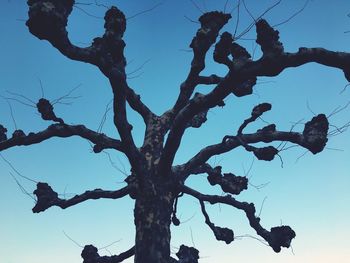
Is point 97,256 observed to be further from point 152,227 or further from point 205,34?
point 205,34

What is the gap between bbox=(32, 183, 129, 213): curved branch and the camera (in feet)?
23.9

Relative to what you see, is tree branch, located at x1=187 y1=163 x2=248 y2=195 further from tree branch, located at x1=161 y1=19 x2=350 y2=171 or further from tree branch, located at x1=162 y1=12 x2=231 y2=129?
tree branch, located at x1=162 y1=12 x2=231 y2=129

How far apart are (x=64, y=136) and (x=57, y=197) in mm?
1579

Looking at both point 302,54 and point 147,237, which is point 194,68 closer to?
point 302,54

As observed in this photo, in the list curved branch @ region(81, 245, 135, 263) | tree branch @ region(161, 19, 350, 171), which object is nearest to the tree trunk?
curved branch @ region(81, 245, 135, 263)

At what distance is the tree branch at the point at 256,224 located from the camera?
7.07 metres

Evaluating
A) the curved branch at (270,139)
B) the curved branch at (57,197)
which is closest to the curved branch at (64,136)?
the curved branch at (57,197)

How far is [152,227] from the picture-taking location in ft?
19.8

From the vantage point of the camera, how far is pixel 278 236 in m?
7.12

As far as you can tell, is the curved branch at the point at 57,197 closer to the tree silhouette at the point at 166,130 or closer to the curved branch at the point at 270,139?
the tree silhouette at the point at 166,130

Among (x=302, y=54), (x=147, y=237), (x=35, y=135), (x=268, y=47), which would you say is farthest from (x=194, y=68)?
(x=35, y=135)

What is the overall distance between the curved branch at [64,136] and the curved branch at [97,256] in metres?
2.23

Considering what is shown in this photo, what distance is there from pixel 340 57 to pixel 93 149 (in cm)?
490

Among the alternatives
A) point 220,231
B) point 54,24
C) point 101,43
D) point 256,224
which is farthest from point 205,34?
point 220,231
